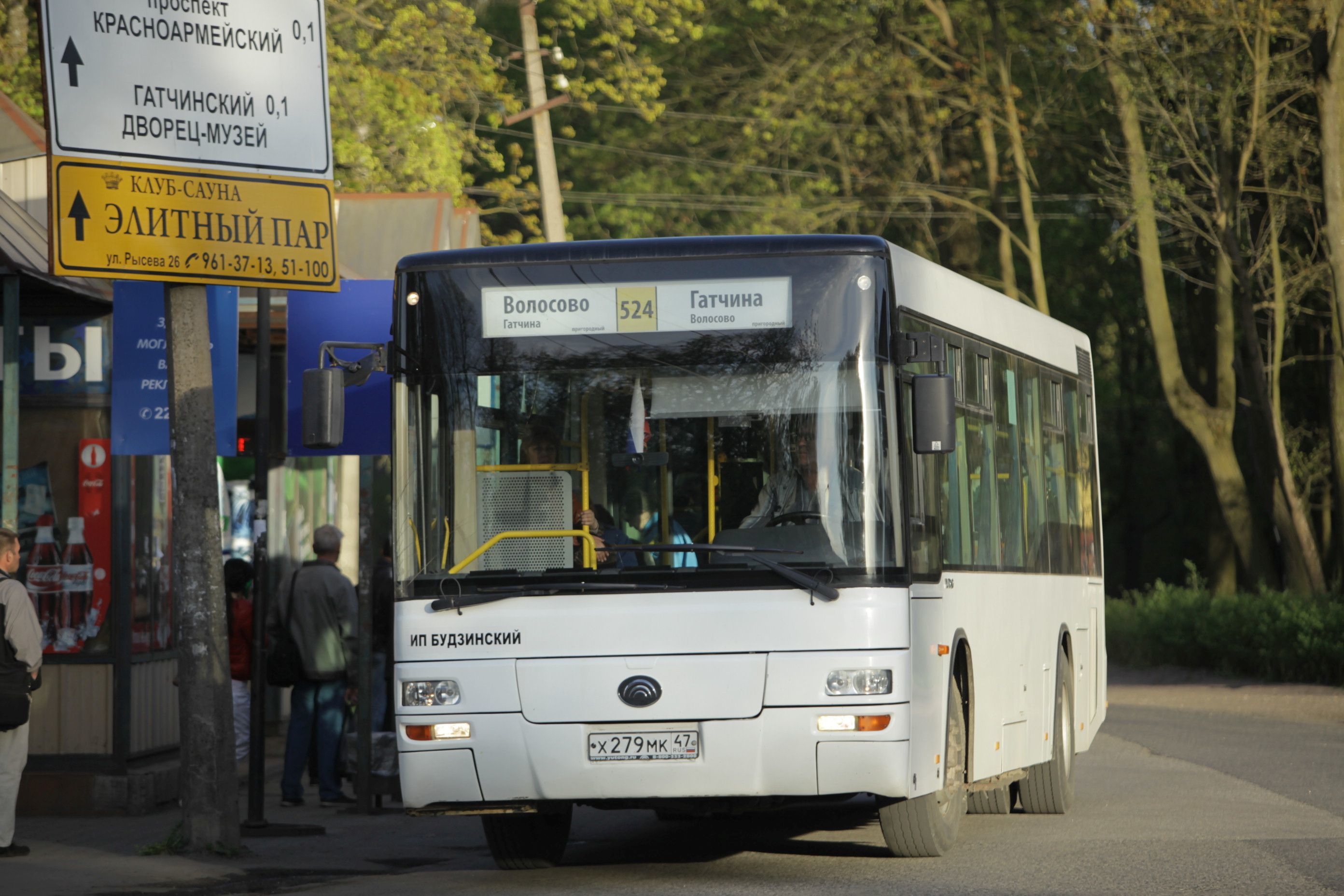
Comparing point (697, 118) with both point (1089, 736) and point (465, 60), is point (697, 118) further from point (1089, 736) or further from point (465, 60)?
point (1089, 736)

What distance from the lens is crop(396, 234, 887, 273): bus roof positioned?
9.40 meters

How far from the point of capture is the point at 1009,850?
10.8m

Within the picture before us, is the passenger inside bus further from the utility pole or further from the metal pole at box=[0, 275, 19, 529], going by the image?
the utility pole

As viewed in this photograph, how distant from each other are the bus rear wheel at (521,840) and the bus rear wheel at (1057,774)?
3485 millimetres

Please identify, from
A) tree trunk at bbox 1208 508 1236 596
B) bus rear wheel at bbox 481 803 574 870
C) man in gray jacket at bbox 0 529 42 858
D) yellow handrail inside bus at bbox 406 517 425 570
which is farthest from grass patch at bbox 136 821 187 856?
tree trunk at bbox 1208 508 1236 596

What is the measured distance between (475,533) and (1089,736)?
250 inches

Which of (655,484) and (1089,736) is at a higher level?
(655,484)

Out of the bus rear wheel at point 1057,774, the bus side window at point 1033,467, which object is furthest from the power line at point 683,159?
the bus rear wheel at point 1057,774

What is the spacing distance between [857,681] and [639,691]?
3.16 feet

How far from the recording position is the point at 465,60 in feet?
77.5

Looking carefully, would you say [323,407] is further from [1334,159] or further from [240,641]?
[1334,159]

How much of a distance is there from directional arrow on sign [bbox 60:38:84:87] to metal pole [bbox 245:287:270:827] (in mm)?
1828

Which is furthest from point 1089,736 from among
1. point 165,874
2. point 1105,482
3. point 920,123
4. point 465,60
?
point 1105,482

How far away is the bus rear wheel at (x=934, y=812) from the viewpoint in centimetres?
1004
